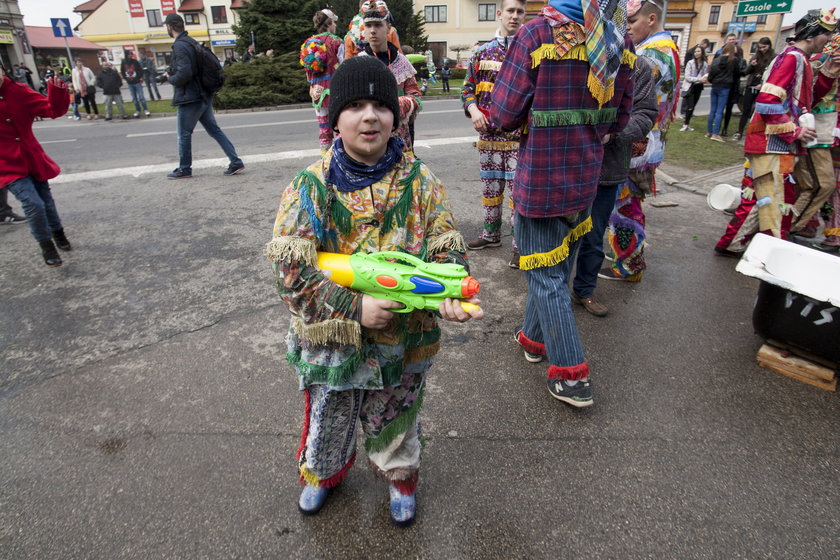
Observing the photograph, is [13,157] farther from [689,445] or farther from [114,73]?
[114,73]

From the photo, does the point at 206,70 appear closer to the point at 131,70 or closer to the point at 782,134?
the point at 782,134

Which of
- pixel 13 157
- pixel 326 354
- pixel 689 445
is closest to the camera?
pixel 326 354

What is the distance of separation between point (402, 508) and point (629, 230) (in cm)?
287

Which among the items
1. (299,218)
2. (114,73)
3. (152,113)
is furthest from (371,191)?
(152,113)

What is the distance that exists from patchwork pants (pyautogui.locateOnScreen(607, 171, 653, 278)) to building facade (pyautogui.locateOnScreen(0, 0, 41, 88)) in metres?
31.8

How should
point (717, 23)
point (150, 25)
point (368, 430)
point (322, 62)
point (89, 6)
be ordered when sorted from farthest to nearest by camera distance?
1. point (89, 6)
2. point (150, 25)
3. point (717, 23)
4. point (322, 62)
5. point (368, 430)

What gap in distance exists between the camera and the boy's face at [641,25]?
127 inches

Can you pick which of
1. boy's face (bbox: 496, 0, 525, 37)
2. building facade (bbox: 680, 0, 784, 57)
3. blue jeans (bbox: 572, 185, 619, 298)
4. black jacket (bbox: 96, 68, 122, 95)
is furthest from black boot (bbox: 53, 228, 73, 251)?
building facade (bbox: 680, 0, 784, 57)

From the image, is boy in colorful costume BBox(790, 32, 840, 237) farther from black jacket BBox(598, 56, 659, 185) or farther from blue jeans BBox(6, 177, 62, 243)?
blue jeans BBox(6, 177, 62, 243)

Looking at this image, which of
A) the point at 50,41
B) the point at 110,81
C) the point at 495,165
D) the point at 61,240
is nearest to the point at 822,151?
the point at 495,165

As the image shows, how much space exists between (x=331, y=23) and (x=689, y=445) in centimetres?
545

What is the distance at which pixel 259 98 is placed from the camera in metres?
15.7

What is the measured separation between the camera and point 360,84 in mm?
1501

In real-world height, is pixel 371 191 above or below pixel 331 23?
below
